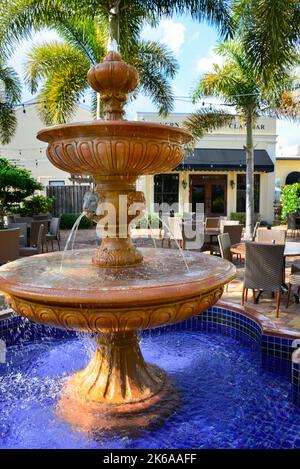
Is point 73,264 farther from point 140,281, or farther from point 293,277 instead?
point 293,277

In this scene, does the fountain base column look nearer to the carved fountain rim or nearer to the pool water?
the pool water

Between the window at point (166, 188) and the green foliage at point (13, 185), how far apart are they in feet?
26.4

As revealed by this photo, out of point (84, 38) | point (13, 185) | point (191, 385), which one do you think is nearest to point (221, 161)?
point (84, 38)

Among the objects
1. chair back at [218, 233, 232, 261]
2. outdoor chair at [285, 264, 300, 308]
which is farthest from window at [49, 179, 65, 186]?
outdoor chair at [285, 264, 300, 308]

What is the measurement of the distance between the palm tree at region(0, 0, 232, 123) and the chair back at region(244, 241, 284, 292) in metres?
7.41

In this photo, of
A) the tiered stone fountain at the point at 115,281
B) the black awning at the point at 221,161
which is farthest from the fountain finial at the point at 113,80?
the black awning at the point at 221,161

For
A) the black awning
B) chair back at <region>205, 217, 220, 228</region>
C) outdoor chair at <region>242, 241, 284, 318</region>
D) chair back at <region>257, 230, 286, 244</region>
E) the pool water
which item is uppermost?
the black awning

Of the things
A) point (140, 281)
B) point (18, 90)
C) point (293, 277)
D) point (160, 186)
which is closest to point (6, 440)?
point (140, 281)

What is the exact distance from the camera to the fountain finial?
3102mm

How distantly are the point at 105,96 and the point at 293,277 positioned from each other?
398cm

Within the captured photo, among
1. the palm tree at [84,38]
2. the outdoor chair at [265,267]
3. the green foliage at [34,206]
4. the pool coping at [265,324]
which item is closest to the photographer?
the pool coping at [265,324]

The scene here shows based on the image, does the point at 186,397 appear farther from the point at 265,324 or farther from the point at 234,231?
the point at 234,231

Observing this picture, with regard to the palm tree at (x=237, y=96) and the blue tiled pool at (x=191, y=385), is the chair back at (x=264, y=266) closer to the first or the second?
the blue tiled pool at (x=191, y=385)

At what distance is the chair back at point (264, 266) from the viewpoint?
5.79 meters
